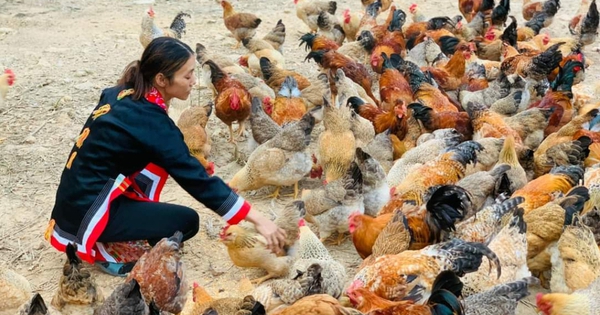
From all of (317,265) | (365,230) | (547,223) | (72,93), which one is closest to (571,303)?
(547,223)

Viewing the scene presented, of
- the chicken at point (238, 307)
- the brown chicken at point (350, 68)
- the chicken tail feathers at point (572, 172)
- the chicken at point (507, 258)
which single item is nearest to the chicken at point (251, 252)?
the chicken at point (238, 307)

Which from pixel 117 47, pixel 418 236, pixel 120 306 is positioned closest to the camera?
pixel 120 306

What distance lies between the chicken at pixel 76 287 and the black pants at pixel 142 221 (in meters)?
0.54

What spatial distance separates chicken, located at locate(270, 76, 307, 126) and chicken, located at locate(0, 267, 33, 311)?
133 inches

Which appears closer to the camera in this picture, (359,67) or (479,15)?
(359,67)

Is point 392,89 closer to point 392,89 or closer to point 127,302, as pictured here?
point 392,89

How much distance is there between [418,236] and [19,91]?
19.1 ft

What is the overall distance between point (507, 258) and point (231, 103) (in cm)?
357

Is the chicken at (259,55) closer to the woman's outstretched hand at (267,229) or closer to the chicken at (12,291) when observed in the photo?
the woman's outstretched hand at (267,229)

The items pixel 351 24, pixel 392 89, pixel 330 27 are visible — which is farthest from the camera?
pixel 351 24

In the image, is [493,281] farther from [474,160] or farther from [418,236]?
[474,160]

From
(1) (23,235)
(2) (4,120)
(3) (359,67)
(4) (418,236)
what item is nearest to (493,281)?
(4) (418,236)

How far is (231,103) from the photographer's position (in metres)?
6.90

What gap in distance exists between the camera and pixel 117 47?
9938mm
